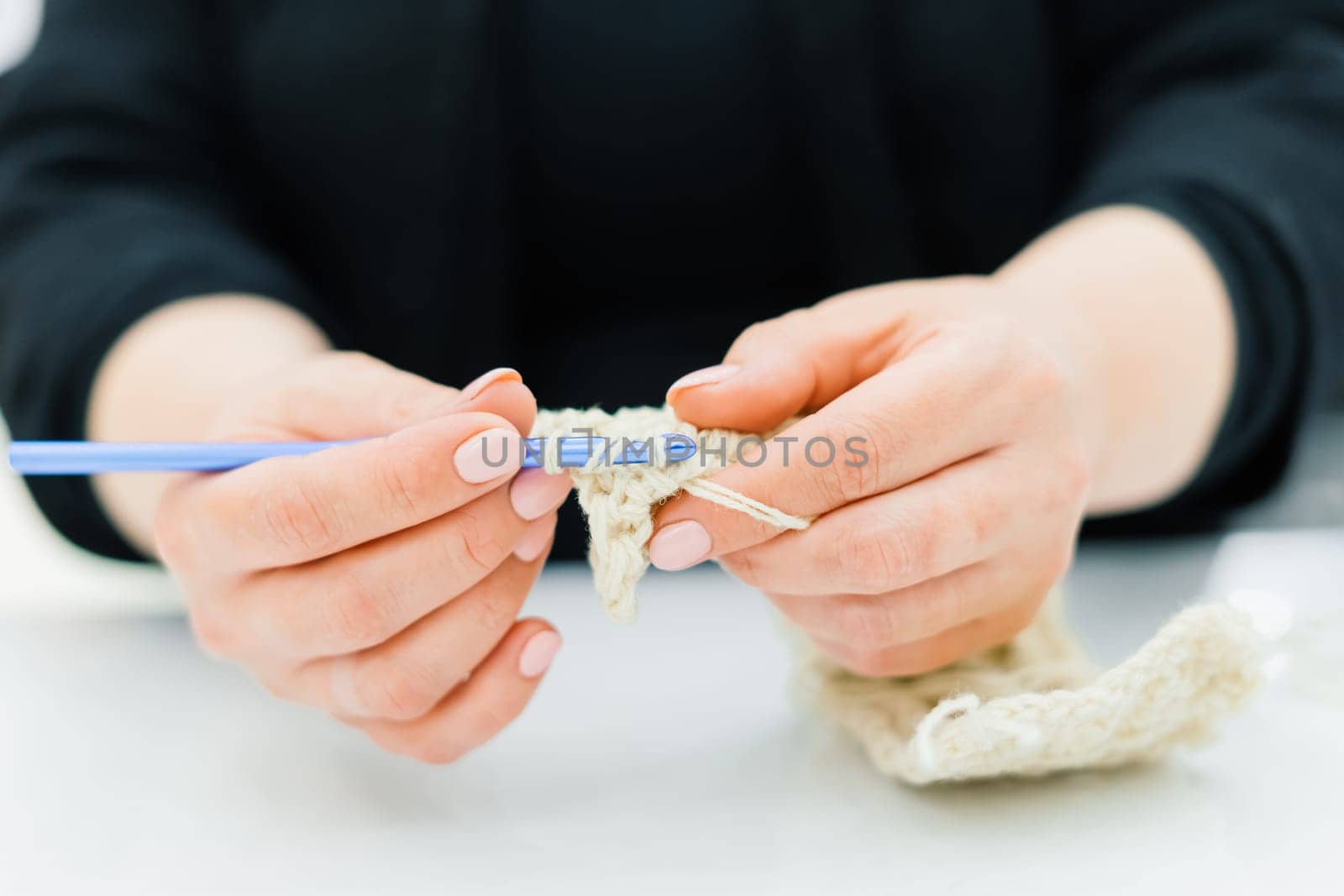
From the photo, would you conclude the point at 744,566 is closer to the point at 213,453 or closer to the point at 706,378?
the point at 706,378

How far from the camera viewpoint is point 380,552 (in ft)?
1.37

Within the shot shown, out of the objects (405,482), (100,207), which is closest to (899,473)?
(405,482)

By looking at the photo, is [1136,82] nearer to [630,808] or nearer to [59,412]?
[630,808]

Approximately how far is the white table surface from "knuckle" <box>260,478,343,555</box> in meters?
0.15

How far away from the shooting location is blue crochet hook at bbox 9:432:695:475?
1.32 ft

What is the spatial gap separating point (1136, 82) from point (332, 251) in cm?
66

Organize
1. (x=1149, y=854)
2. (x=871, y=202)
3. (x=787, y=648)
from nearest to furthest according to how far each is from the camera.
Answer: (x=1149, y=854)
(x=787, y=648)
(x=871, y=202)

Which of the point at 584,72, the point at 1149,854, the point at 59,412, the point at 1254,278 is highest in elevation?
the point at 584,72

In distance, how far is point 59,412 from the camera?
61 centimetres

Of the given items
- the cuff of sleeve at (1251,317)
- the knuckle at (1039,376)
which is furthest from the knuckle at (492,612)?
the cuff of sleeve at (1251,317)

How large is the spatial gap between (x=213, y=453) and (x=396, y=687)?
→ 0.44 feet

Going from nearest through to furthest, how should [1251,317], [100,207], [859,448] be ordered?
1. [859,448]
2. [1251,317]
3. [100,207]

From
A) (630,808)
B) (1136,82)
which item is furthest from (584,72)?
(630,808)

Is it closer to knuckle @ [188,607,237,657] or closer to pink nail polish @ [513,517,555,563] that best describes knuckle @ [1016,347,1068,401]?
pink nail polish @ [513,517,555,563]
